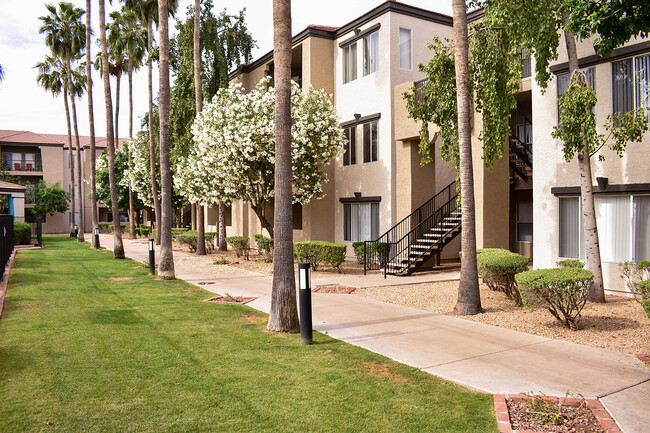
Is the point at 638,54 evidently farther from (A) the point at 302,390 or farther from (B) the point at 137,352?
(B) the point at 137,352

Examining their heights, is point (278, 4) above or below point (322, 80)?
below

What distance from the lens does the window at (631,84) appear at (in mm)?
11055

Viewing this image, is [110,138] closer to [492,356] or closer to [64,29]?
[64,29]

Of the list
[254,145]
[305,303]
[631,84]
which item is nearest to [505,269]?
[305,303]

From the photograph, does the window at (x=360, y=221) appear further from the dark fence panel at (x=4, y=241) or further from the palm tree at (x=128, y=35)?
the palm tree at (x=128, y=35)

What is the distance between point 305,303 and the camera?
7.66m

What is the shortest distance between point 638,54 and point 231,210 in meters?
25.5

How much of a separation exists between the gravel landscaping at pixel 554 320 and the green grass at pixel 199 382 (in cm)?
338

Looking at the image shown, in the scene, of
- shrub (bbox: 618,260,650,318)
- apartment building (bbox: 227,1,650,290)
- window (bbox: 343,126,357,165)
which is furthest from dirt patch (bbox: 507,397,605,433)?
window (bbox: 343,126,357,165)

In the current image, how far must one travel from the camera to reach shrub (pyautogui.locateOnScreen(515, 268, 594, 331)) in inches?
320

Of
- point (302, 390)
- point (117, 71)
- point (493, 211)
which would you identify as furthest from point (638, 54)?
point (117, 71)

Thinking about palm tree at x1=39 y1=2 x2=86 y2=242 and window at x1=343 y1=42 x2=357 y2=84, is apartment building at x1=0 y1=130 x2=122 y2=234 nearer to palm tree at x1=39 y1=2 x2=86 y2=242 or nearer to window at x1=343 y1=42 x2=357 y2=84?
palm tree at x1=39 y1=2 x2=86 y2=242

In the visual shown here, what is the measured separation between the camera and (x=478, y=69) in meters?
12.2

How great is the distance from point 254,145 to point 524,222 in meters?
10.9
